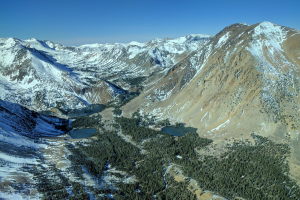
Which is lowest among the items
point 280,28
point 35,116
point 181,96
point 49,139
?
point 49,139

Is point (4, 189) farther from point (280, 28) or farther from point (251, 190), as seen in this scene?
point (280, 28)

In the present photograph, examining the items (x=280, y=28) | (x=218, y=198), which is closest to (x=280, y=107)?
(x=218, y=198)

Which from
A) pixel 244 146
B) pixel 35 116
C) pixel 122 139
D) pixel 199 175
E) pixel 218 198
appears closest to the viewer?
pixel 218 198

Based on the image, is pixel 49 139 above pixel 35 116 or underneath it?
underneath

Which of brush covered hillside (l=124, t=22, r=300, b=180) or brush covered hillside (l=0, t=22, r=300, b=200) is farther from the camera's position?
brush covered hillside (l=124, t=22, r=300, b=180)

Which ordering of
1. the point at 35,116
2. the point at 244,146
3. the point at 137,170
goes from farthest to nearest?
1. the point at 35,116
2. the point at 244,146
3. the point at 137,170

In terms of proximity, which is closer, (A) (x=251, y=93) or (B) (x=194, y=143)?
(B) (x=194, y=143)

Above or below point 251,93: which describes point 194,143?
A: below

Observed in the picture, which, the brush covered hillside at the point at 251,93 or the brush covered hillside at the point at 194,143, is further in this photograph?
the brush covered hillside at the point at 251,93
